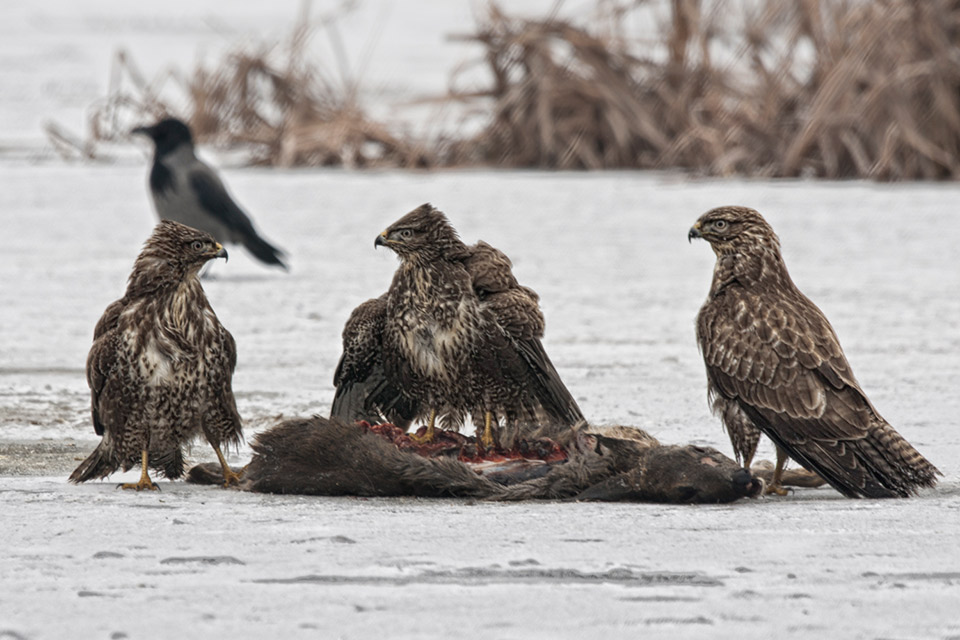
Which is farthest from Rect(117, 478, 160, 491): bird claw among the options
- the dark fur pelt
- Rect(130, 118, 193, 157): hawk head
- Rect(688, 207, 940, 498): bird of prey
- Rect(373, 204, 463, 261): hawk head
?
Rect(130, 118, 193, 157): hawk head

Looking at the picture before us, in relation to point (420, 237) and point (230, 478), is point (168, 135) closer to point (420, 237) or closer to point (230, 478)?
point (420, 237)

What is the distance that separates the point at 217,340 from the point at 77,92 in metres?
19.3

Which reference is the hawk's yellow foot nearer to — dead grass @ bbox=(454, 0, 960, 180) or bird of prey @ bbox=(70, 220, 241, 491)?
bird of prey @ bbox=(70, 220, 241, 491)

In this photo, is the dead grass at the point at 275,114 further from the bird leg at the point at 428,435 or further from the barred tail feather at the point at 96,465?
the barred tail feather at the point at 96,465

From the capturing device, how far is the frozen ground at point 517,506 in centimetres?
368

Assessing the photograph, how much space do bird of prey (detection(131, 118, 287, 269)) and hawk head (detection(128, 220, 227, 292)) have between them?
6.14 m

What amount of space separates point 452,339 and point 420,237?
379 mm

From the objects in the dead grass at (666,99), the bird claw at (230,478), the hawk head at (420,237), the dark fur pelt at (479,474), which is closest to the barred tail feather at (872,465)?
the dark fur pelt at (479,474)

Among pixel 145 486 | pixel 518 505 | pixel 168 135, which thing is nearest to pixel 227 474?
pixel 145 486

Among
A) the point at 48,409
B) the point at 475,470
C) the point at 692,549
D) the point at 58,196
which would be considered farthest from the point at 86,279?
the point at 692,549

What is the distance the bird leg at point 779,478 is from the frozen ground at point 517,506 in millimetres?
57

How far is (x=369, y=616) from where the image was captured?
142 inches

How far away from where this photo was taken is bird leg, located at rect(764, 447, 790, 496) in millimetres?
5320

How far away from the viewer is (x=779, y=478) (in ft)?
17.7
